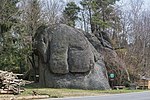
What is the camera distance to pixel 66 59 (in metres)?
36.3

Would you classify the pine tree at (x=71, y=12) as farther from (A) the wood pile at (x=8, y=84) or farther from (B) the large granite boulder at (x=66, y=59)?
(A) the wood pile at (x=8, y=84)

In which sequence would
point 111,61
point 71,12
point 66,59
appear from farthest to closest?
point 71,12
point 111,61
point 66,59

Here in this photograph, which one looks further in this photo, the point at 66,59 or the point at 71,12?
the point at 71,12

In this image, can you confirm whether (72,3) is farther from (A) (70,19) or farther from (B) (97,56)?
(B) (97,56)

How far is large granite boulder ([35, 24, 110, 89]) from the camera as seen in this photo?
36125 mm

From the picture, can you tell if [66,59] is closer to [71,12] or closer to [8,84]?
[8,84]

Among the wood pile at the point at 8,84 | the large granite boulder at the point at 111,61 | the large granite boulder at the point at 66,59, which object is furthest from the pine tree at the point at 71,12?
the wood pile at the point at 8,84

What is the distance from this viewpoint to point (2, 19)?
123 ft

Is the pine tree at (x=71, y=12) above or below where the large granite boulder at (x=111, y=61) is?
above

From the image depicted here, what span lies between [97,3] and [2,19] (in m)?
19.4

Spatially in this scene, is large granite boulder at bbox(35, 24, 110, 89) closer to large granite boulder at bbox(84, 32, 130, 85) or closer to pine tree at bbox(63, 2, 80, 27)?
large granite boulder at bbox(84, 32, 130, 85)

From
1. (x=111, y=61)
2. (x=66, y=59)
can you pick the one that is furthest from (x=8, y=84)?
(x=111, y=61)

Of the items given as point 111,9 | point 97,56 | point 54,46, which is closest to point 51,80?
point 54,46

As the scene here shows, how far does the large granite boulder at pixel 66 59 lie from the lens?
36125mm
